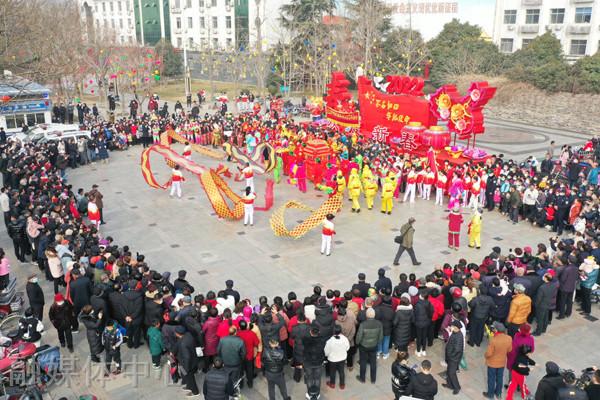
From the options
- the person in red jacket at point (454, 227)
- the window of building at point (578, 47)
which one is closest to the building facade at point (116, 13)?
the window of building at point (578, 47)

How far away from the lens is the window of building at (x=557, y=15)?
40594 millimetres

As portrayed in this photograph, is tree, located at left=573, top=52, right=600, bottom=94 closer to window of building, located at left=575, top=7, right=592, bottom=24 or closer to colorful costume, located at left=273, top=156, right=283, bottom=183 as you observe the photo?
window of building, located at left=575, top=7, right=592, bottom=24

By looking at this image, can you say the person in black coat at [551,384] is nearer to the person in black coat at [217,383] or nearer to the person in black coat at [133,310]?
the person in black coat at [217,383]

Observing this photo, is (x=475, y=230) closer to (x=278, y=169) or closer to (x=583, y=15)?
(x=278, y=169)

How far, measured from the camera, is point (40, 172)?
16.9 m

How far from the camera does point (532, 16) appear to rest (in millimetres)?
42469

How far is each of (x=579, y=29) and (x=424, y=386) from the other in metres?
41.5

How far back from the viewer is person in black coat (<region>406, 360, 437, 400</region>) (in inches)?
253

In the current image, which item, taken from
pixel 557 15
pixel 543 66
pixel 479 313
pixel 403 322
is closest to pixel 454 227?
pixel 479 313

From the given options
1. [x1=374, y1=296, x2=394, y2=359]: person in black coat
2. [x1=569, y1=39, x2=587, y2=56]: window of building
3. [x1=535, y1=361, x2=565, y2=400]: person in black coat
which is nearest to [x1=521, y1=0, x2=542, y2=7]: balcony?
[x1=569, y1=39, x2=587, y2=56]: window of building

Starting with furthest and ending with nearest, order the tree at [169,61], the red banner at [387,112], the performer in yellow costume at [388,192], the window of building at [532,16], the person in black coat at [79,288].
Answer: the tree at [169,61]
the window of building at [532,16]
the red banner at [387,112]
the performer in yellow costume at [388,192]
the person in black coat at [79,288]

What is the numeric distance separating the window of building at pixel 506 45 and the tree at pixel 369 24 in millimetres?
9944

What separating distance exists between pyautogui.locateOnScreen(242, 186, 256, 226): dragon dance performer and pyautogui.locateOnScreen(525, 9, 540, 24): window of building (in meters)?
36.8

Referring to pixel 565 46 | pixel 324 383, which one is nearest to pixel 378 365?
pixel 324 383
